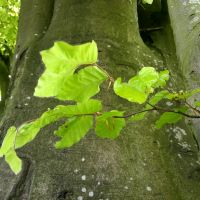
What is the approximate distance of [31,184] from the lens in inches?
44.8

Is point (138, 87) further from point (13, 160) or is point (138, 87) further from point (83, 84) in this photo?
point (13, 160)

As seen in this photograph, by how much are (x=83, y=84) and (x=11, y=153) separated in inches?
7.3

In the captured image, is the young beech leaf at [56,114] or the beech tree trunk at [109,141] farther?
the beech tree trunk at [109,141]

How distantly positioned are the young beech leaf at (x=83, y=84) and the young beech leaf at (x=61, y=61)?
0.7 inches

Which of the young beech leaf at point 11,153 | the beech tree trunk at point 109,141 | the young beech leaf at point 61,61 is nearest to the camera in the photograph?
the young beech leaf at point 61,61

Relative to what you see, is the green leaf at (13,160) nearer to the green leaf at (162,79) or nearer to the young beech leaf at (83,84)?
the young beech leaf at (83,84)

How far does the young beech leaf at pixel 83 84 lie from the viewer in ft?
1.57

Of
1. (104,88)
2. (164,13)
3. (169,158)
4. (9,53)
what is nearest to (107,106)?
(104,88)

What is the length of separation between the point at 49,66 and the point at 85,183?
74 cm

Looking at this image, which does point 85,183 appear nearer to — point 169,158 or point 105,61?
point 169,158

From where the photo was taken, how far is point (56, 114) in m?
0.54

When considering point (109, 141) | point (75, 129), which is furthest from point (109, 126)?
point (109, 141)

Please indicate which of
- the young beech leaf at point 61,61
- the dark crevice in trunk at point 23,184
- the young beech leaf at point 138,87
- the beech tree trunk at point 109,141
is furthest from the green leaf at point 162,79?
the dark crevice in trunk at point 23,184

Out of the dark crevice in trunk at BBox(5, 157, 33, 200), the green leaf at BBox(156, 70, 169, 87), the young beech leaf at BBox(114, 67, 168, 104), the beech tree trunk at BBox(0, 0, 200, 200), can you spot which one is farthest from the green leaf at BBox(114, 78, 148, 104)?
the dark crevice in trunk at BBox(5, 157, 33, 200)
